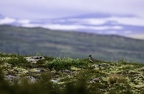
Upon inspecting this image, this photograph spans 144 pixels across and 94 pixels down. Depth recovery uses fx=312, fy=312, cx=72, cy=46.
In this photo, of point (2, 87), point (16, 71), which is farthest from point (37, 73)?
point (2, 87)

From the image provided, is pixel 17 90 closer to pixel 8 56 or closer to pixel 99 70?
pixel 99 70

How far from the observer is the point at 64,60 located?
62.8 feet

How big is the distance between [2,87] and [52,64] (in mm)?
12750

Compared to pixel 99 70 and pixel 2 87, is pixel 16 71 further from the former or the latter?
pixel 2 87

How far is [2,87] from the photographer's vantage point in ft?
19.3

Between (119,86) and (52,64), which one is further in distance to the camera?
(52,64)

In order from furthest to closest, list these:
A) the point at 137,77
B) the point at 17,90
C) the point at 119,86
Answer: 1. the point at 137,77
2. the point at 119,86
3. the point at 17,90

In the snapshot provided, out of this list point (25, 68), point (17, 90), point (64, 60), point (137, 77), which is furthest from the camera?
point (64, 60)

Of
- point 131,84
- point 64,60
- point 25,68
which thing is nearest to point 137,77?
point 131,84

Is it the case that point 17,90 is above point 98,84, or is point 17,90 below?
above

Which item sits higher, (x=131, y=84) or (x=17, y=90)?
(x=17, y=90)

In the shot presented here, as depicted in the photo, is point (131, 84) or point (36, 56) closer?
point (131, 84)

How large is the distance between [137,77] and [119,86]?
2576 mm

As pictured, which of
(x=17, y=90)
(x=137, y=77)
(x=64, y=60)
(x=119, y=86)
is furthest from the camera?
(x=64, y=60)
